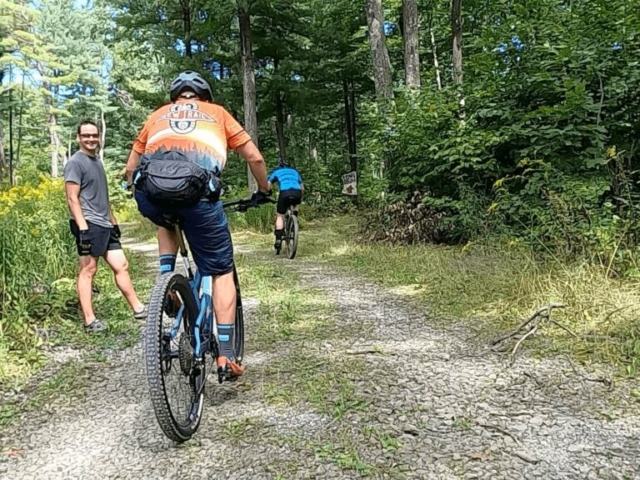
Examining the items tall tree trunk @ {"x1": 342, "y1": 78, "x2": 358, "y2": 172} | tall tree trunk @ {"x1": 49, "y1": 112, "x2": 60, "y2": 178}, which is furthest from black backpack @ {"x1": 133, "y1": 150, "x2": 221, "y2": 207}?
tall tree trunk @ {"x1": 49, "y1": 112, "x2": 60, "y2": 178}

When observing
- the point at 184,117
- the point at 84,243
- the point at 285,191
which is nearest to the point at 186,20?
the point at 285,191

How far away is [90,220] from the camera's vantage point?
3805mm

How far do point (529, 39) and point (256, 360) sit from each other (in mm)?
4911

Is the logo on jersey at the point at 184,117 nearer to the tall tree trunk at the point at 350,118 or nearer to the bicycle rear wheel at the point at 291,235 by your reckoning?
the bicycle rear wheel at the point at 291,235

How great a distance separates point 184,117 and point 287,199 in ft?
15.1

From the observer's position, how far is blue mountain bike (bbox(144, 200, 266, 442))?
1924mm

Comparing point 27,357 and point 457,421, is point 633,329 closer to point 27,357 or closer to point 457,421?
point 457,421

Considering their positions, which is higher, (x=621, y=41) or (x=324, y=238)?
(x=621, y=41)

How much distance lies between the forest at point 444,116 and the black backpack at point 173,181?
1097mm

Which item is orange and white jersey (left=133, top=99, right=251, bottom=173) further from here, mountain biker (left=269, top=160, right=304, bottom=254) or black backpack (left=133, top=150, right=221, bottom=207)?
mountain biker (left=269, top=160, right=304, bottom=254)

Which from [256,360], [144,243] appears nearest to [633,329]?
[256,360]

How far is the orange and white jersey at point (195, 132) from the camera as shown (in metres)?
2.25

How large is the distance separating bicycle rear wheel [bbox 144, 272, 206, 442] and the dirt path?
13 centimetres

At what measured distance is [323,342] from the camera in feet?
11.3
